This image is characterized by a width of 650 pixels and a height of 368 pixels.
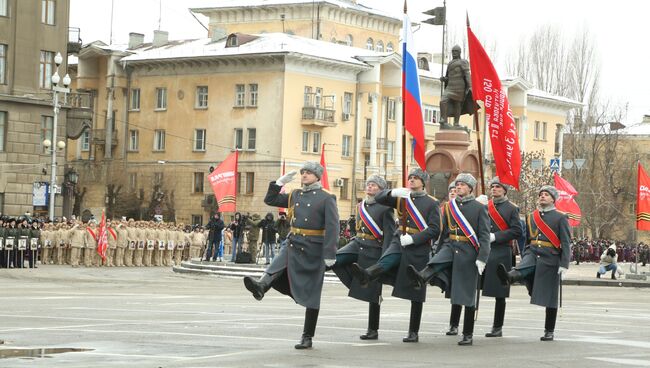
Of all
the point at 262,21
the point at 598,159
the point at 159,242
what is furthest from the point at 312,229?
the point at 598,159

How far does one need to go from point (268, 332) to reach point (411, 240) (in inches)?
78.8

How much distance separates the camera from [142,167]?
80.6 meters

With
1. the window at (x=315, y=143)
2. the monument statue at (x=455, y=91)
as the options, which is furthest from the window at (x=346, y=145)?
the monument statue at (x=455, y=91)

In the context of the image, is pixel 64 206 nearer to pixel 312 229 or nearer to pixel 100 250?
pixel 100 250

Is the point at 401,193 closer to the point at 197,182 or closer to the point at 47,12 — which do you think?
the point at 47,12

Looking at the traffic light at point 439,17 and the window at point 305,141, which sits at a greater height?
the traffic light at point 439,17

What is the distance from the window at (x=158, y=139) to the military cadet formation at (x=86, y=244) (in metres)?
32.5

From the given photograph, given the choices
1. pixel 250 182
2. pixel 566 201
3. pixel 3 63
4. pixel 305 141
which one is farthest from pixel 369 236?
pixel 305 141

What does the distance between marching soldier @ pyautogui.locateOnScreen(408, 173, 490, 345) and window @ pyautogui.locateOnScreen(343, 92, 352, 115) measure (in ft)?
209

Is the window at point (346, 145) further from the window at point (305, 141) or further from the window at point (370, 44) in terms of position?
the window at point (370, 44)

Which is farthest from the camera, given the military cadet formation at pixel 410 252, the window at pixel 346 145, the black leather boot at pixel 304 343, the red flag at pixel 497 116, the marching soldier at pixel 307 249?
the window at pixel 346 145

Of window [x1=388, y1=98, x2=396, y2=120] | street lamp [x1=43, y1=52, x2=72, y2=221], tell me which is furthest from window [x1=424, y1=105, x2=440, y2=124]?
street lamp [x1=43, y1=52, x2=72, y2=221]

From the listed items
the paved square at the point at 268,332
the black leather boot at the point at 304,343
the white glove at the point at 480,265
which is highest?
the white glove at the point at 480,265

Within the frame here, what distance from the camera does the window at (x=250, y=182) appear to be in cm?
7588
